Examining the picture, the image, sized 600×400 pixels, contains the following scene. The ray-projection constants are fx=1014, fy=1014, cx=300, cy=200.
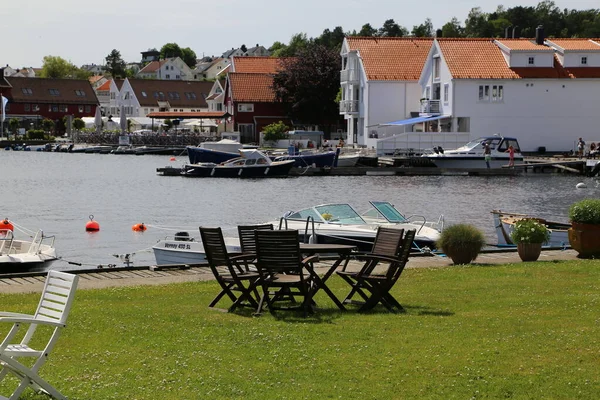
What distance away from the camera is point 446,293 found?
16.4 m

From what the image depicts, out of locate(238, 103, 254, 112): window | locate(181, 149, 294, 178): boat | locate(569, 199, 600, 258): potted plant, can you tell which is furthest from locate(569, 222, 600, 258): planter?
locate(238, 103, 254, 112): window

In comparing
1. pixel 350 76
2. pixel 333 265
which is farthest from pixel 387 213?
pixel 350 76

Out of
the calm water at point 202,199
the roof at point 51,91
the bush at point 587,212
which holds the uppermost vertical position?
the roof at point 51,91

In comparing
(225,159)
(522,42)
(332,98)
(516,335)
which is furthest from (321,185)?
(516,335)

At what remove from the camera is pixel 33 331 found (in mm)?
9320

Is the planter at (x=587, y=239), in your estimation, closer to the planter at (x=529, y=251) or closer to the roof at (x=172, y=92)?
the planter at (x=529, y=251)

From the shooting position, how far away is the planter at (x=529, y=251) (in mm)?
21484

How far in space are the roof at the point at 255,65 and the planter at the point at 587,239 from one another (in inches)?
4217

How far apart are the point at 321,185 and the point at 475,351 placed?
60.1 m

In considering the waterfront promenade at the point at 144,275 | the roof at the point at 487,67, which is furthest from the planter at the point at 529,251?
the roof at the point at 487,67

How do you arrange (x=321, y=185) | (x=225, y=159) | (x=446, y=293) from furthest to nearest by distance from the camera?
(x=225, y=159) < (x=321, y=185) < (x=446, y=293)

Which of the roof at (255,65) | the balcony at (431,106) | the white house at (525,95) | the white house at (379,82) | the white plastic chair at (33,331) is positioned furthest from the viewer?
the roof at (255,65)

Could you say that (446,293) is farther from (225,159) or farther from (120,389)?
(225,159)

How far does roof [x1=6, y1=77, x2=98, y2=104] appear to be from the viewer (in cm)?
16412
